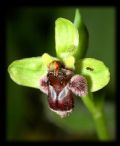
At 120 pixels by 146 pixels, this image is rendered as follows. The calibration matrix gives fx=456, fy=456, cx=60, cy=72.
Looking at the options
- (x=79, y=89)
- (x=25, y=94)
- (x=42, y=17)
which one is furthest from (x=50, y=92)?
(x=42, y=17)

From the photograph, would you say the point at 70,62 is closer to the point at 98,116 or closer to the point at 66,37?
the point at 66,37

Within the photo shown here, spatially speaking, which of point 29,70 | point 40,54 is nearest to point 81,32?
point 29,70

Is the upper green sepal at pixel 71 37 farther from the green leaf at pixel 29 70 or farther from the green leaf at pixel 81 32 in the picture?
the green leaf at pixel 29 70

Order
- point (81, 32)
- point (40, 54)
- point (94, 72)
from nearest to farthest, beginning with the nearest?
point (81, 32) → point (94, 72) → point (40, 54)

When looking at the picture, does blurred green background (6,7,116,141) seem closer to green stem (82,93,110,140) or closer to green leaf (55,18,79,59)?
green stem (82,93,110,140)

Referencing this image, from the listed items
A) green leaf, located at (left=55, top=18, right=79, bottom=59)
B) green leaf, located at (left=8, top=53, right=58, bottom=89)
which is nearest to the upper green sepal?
green leaf, located at (left=55, top=18, right=79, bottom=59)
